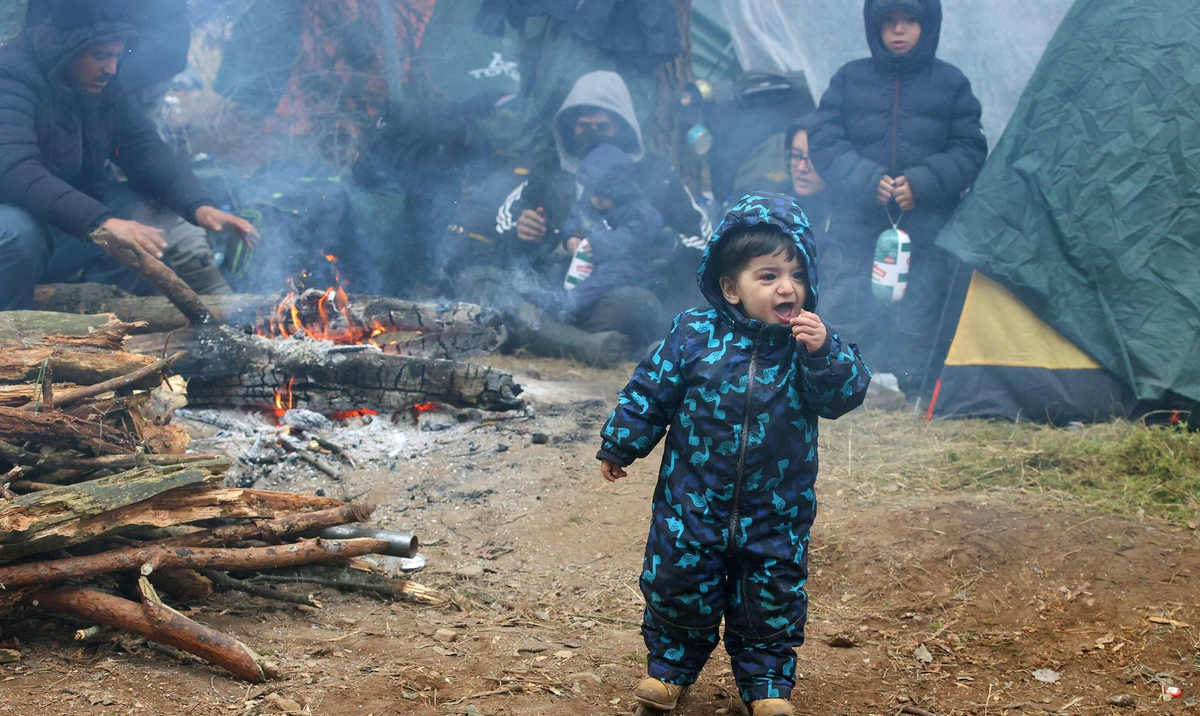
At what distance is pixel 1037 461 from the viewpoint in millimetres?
5082

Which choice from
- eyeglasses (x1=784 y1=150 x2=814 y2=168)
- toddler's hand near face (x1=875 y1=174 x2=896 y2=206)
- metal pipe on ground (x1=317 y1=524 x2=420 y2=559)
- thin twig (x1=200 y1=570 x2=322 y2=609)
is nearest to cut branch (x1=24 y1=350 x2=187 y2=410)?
thin twig (x1=200 y1=570 x2=322 y2=609)

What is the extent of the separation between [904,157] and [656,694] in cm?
520

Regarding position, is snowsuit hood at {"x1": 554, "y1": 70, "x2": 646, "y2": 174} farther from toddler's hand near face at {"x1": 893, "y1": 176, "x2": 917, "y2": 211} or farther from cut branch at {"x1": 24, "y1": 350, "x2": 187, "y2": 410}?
cut branch at {"x1": 24, "y1": 350, "x2": 187, "y2": 410}

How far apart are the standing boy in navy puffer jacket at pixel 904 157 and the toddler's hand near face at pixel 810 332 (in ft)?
14.4

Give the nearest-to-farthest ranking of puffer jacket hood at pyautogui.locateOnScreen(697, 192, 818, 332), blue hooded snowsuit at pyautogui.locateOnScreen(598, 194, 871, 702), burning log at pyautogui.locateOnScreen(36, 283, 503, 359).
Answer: blue hooded snowsuit at pyautogui.locateOnScreen(598, 194, 871, 702)
puffer jacket hood at pyautogui.locateOnScreen(697, 192, 818, 332)
burning log at pyautogui.locateOnScreen(36, 283, 503, 359)

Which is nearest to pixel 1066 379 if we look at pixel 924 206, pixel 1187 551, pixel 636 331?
pixel 924 206

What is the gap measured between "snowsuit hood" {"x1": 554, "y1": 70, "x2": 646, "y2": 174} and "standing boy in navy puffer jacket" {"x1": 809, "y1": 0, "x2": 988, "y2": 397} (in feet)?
6.43

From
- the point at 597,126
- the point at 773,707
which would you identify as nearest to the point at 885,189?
the point at 597,126

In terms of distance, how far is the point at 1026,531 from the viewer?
4098mm

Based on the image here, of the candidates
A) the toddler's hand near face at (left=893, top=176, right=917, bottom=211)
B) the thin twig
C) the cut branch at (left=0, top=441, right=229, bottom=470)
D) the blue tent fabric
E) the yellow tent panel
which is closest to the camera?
the cut branch at (left=0, top=441, right=229, bottom=470)

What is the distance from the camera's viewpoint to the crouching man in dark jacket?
5.48 meters

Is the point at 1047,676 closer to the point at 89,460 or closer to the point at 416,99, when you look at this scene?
the point at 89,460

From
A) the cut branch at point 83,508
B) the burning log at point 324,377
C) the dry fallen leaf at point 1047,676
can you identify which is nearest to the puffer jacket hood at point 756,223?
the dry fallen leaf at point 1047,676

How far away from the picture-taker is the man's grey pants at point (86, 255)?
5.47 metres
